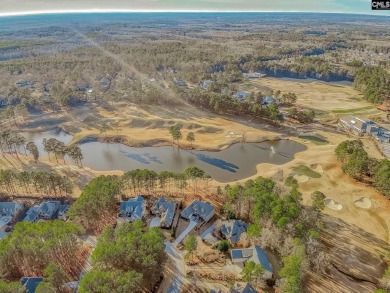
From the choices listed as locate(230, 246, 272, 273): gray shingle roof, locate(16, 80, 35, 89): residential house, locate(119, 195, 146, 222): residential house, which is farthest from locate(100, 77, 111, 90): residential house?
locate(230, 246, 272, 273): gray shingle roof

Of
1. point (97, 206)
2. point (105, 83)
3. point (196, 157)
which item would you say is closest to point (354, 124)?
point (196, 157)

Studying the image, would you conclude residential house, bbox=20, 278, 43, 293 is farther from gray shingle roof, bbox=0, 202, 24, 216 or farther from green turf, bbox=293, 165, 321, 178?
green turf, bbox=293, 165, 321, 178

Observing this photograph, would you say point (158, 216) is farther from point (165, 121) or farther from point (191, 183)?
point (165, 121)

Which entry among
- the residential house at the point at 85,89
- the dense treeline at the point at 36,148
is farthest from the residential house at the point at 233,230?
the residential house at the point at 85,89

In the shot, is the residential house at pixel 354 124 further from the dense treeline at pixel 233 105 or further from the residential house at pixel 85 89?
the residential house at pixel 85 89

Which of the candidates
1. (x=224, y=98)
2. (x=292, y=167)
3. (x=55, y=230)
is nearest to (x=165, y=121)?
(x=224, y=98)

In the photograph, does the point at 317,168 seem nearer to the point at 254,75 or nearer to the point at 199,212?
the point at 199,212
